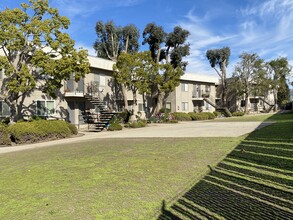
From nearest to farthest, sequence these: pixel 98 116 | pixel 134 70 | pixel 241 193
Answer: pixel 241 193 → pixel 98 116 → pixel 134 70

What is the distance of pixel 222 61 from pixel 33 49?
36349 millimetres

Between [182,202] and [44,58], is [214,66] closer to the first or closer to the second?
[44,58]

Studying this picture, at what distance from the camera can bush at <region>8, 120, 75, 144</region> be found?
1410 centimetres

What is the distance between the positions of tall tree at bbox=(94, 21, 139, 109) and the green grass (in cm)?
2546

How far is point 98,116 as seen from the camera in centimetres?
2347

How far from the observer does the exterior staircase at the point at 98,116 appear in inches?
834

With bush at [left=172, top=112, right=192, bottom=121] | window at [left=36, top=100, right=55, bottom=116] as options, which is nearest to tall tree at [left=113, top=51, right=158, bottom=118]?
window at [left=36, top=100, right=55, bottom=116]

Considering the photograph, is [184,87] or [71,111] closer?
[71,111]

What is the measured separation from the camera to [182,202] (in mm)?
4168

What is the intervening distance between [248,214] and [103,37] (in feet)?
108

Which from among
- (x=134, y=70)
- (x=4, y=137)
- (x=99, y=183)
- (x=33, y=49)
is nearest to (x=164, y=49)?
(x=134, y=70)

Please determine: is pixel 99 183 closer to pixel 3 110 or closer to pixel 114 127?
pixel 114 127

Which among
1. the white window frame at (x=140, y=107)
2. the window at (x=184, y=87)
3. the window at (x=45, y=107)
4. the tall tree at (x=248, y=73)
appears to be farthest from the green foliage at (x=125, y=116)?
the tall tree at (x=248, y=73)

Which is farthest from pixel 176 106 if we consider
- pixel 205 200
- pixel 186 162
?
pixel 205 200
